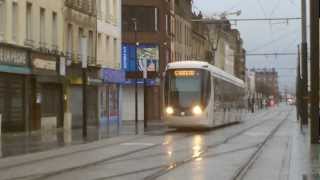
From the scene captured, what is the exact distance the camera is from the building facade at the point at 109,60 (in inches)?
2302

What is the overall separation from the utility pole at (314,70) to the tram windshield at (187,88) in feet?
47.2

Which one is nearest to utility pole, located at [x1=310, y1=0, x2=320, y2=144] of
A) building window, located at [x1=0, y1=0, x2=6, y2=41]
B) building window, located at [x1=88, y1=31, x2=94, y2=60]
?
building window, located at [x1=0, y1=0, x2=6, y2=41]

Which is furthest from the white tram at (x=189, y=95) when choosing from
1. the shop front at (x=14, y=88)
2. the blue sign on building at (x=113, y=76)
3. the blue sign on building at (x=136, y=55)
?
the blue sign on building at (x=136, y=55)

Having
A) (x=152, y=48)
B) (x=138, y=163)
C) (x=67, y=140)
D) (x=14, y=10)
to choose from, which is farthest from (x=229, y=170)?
(x=152, y=48)

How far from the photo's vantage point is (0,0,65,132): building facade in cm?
4022

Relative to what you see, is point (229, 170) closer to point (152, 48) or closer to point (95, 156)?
point (95, 156)

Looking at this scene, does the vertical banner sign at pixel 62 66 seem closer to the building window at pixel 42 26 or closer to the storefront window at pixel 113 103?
the building window at pixel 42 26

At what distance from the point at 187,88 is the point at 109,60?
20.0 metres

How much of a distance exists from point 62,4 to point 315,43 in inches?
967

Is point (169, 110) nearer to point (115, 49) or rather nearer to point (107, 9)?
point (107, 9)

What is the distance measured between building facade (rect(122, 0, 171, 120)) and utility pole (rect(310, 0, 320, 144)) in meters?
45.9

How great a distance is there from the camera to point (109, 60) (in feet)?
202

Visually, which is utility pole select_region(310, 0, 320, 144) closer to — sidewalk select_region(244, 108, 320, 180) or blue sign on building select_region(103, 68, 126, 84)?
sidewalk select_region(244, 108, 320, 180)

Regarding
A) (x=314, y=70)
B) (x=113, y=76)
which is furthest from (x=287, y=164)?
(x=113, y=76)
